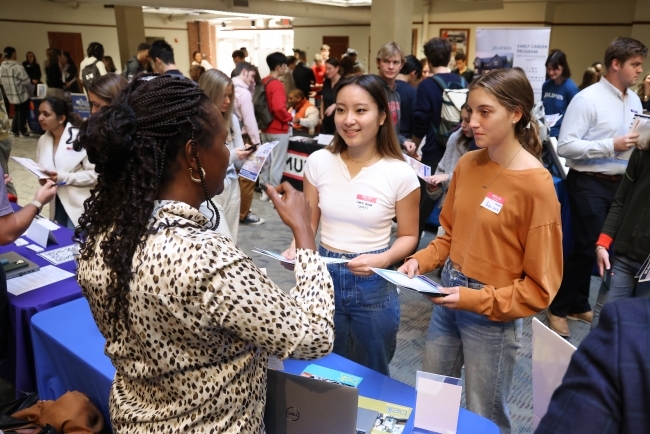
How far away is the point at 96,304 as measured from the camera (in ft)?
3.29

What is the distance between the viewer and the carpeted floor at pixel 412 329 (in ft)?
8.31

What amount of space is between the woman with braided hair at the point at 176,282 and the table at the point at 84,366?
598mm

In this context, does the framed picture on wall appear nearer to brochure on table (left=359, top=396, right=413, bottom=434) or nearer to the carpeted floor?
the carpeted floor

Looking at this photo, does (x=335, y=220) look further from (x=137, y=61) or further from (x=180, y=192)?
(x=137, y=61)

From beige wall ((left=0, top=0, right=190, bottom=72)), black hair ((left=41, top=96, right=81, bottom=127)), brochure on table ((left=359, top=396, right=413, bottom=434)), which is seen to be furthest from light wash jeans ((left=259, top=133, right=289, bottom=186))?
beige wall ((left=0, top=0, right=190, bottom=72))

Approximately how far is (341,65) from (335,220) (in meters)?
5.18

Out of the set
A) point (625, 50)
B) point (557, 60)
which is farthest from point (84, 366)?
point (557, 60)

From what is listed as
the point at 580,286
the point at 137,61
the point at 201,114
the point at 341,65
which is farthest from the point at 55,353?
the point at 137,61

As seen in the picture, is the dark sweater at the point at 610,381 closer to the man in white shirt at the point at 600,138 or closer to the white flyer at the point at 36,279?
the white flyer at the point at 36,279

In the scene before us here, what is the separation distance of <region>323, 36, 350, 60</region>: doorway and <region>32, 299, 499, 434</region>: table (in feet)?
51.7

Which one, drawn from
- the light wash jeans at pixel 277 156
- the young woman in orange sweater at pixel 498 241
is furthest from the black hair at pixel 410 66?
the young woman in orange sweater at pixel 498 241

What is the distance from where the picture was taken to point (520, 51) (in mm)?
4477

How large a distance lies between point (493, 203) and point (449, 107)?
2.32 meters

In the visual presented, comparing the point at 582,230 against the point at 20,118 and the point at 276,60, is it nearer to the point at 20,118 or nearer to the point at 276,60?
the point at 276,60
